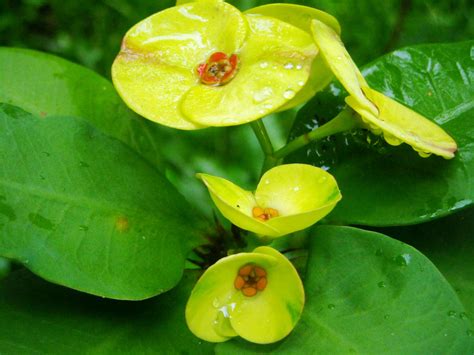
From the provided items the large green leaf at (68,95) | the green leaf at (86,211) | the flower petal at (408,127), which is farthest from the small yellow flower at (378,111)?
the large green leaf at (68,95)

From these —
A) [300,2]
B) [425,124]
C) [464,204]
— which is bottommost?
[300,2]

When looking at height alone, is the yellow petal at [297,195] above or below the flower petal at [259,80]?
below

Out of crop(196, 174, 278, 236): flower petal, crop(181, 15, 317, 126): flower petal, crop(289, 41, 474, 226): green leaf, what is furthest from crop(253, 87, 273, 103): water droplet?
crop(289, 41, 474, 226): green leaf

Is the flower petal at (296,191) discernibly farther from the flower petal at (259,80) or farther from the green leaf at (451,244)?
the green leaf at (451,244)

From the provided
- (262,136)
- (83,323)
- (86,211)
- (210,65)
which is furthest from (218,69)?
(83,323)

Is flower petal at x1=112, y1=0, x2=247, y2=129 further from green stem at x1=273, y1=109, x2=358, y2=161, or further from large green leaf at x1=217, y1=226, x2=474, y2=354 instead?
large green leaf at x1=217, y1=226, x2=474, y2=354

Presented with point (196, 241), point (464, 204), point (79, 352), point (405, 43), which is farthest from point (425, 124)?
point (405, 43)

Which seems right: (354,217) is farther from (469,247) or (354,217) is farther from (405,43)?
(405,43)
